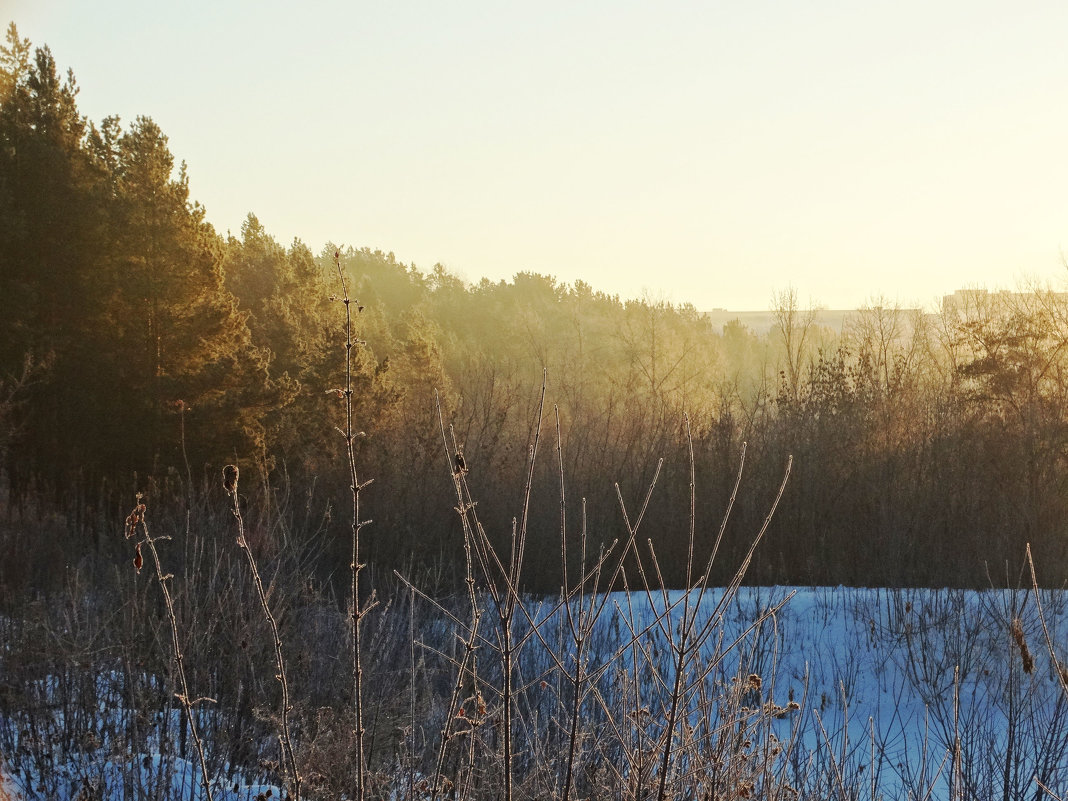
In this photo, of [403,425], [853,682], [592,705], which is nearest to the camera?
[592,705]

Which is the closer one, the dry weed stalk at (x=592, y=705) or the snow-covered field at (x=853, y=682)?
the dry weed stalk at (x=592, y=705)

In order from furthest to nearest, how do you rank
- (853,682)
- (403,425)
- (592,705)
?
(403,425), (853,682), (592,705)

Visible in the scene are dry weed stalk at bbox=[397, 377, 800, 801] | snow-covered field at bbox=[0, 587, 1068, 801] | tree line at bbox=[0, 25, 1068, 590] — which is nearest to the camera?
dry weed stalk at bbox=[397, 377, 800, 801]

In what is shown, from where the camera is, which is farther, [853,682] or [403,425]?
[403,425]

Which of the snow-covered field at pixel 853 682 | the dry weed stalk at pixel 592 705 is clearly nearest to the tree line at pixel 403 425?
the snow-covered field at pixel 853 682

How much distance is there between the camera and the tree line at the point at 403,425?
13.3 m

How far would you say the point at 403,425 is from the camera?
21453 mm

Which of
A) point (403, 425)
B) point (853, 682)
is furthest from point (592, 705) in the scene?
point (403, 425)

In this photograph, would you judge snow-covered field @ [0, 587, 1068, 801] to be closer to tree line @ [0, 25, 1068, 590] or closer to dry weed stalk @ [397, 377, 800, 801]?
dry weed stalk @ [397, 377, 800, 801]

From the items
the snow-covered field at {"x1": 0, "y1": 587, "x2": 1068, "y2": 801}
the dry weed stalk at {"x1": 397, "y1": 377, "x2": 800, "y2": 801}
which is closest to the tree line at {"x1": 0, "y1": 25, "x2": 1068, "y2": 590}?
the snow-covered field at {"x1": 0, "y1": 587, "x2": 1068, "y2": 801}

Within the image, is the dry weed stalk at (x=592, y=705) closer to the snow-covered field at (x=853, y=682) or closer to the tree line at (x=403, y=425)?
the snow-covered field at (x=853, y=682)

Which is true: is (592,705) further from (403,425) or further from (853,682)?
(403,425)

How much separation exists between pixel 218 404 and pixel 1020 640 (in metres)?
17.9

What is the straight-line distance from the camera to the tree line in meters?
13.3
